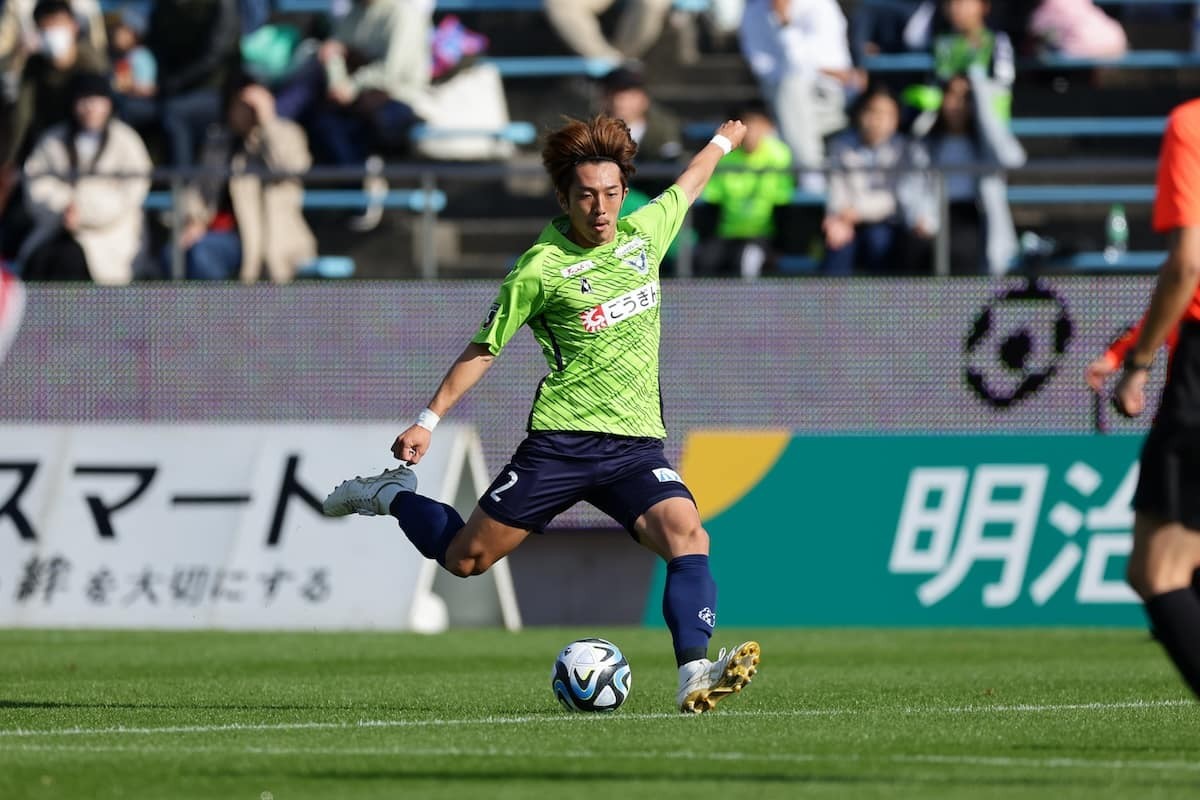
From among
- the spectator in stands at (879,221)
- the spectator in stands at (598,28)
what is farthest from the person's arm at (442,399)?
the spectator in stands at (598,28)

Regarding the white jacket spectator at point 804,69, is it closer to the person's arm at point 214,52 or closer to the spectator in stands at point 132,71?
the person's arm at point 214,52

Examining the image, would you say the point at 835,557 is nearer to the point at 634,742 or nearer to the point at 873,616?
the point at 873,616

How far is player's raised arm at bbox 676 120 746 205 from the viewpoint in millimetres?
10320

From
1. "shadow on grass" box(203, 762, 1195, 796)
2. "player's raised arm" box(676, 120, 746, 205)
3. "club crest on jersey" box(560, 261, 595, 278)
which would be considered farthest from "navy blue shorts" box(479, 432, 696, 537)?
"shadow on grass" box(203, 762, 1195, 796)

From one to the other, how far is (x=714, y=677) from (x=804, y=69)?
37.1ft

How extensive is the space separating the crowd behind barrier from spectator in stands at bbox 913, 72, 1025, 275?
0.02m

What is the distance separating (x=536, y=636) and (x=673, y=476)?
6472 millimetres

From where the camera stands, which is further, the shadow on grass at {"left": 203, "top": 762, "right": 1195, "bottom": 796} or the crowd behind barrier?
the crowd behind barrier

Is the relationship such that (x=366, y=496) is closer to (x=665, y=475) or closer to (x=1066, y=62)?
(x=665, y=475)

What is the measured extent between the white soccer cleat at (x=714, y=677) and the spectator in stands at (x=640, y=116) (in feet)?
29.1

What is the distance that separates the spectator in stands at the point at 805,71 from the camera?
19672 mm

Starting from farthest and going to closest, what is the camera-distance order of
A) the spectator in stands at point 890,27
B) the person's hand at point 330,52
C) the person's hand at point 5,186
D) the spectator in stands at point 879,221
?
the spectator in stands at point 890,27 < the person's hand at point 330,52 < the person's hand at point 5,186 < the spectator in stands at point 879,221

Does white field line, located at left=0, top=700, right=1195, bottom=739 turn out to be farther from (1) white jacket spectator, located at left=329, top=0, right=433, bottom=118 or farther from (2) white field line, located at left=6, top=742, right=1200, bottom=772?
(1) white jacket spectator, located at left=329, top=0, right=433, bottom=118

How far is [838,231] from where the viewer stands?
18.1 metres
